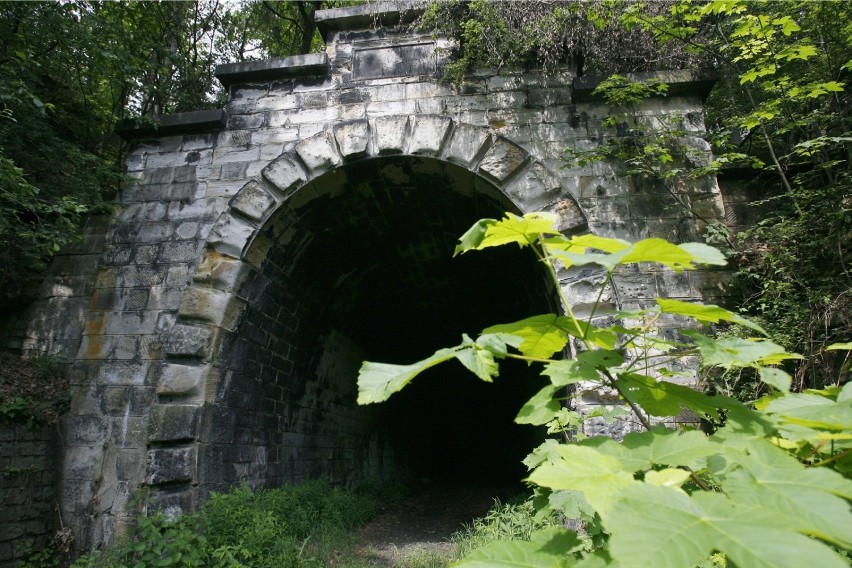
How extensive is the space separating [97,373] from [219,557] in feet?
7.36

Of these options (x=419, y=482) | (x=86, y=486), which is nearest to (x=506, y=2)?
(x=86, y=486)

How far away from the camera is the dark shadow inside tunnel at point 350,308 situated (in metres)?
5.20

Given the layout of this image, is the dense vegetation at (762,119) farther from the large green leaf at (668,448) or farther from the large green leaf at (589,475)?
the large green leaf at (589,475)

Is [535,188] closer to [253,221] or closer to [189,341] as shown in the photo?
[253,221]

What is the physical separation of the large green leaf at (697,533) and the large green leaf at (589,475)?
53 millimetres

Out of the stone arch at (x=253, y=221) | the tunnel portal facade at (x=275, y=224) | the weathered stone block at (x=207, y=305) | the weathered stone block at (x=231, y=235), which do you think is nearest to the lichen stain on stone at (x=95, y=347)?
the tunnel portal facade at (x=275, y=224)

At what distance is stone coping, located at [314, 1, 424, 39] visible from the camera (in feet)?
17.6

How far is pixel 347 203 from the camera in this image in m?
5.64

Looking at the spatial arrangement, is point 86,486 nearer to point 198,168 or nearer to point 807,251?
point 198,168

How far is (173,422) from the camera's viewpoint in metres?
4.60

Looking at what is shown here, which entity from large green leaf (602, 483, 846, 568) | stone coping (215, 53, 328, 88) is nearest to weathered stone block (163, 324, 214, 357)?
stone coping (215, 53, 328, 88)

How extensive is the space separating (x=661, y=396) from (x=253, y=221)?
4605 mm

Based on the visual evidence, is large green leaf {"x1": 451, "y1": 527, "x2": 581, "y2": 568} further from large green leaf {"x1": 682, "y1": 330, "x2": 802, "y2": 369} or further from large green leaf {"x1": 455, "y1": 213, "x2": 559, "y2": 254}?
large green leaf {"x1": 455, "y1": 213, "x2": 559, "y2": 254}

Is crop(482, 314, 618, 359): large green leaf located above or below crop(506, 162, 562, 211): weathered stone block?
below
